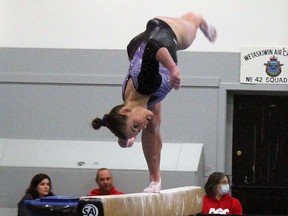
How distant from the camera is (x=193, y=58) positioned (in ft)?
29.2

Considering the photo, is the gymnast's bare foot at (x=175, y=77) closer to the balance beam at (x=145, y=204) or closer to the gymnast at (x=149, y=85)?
the gymnast at (x=149, y=85)

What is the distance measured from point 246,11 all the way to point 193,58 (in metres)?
0.84

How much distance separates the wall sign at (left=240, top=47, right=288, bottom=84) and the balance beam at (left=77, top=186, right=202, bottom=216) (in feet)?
9.51

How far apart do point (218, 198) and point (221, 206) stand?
90mm

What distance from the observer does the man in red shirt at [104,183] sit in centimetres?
787

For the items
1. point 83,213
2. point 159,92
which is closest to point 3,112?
point 159,92

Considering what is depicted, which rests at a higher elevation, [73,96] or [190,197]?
[73,96]

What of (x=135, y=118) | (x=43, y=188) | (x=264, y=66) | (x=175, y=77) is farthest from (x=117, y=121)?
(x=264, y=66)

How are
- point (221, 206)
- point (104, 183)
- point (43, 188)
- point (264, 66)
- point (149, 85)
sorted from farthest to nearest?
point (264, 66), point (104, 183), point (221, 206), point (43, 188), point (149, 85)

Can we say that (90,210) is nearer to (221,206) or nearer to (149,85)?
(149,85)

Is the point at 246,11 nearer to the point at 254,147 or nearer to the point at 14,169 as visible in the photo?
the point at 254,147

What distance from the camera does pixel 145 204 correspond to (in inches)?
200

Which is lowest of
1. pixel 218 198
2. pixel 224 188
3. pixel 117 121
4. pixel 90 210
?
pixel 90 210

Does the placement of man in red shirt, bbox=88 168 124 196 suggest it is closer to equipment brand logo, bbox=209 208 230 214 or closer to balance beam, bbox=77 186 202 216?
equipment brand logo, bbox=209 208 230 214
